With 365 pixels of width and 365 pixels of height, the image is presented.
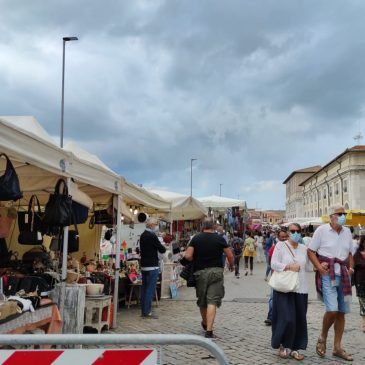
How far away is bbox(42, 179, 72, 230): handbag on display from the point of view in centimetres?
578

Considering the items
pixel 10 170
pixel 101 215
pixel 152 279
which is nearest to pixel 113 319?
pixel 152 279

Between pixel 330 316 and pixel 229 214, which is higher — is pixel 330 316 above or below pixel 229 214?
below

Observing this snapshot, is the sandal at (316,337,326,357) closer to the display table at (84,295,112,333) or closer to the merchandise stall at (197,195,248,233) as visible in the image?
the display table at (84,295,112,333)

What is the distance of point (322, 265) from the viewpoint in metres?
5.67

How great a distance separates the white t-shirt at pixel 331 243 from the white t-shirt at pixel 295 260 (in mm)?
147

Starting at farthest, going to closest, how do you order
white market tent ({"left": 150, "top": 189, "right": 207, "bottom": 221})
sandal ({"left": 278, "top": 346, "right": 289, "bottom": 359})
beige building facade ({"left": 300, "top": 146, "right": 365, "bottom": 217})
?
beige building facade ({"left": 300, "top": 146, "right": 365, "bottom": 217}) < white market tent ({"left": 150, "top": 189, "right": 207, "bottom": 221}) < sandal ({"left": 278, "top": 346, "right": 289, "bottom": 359})

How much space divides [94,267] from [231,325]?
2.87 metres

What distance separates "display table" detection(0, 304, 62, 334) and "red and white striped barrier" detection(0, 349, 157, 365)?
6.96ft

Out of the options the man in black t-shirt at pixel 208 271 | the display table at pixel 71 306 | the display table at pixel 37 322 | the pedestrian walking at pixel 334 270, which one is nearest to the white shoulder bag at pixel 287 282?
the pedestrian walking at pixel 334 270

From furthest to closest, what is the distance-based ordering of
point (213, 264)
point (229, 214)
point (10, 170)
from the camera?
point (229, 214) < point (213, 264) < point (10, 170)

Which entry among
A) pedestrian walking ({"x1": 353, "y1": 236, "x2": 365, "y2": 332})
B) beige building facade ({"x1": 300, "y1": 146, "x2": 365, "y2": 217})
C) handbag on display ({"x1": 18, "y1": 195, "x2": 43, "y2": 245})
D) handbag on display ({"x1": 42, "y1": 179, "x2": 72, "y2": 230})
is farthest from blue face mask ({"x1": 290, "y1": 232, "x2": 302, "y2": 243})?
beige building facade ({"x1": 300, "y1": 146, "x2": 365, "y2": 217})

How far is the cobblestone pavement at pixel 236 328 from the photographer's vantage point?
18.7 feet

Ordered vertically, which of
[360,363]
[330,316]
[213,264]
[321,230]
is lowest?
[360,363]

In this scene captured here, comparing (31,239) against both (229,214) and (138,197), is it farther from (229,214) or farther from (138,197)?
(229,214)
